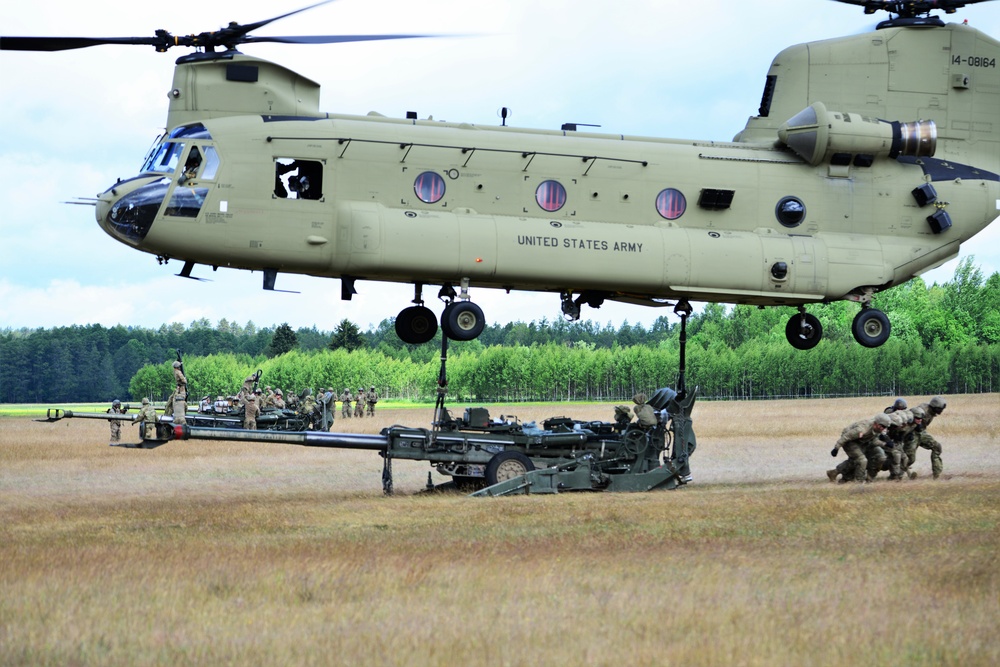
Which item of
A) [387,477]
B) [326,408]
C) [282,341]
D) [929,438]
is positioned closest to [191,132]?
[387,477]

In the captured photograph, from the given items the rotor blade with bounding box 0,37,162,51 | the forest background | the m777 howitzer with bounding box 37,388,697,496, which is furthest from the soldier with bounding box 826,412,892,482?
the forest background

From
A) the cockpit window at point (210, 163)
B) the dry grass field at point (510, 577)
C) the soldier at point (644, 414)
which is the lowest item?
the dry grass field at point (510, 577)

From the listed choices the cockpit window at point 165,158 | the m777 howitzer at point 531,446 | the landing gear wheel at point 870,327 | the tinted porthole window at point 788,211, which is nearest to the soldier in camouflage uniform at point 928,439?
the landing gear wheel at point 870,327

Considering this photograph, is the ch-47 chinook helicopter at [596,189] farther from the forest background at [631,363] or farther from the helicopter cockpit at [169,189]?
the forest background at [631,363]

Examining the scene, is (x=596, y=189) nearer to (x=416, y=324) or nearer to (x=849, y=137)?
(x=416, y=324)

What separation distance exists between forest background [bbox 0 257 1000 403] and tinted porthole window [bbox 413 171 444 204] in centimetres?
5853

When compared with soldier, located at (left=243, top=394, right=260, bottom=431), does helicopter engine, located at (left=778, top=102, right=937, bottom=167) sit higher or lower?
higher

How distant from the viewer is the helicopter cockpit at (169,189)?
16.1 meters

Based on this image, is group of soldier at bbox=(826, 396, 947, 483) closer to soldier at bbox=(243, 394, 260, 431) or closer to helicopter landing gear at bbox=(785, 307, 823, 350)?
helicopter landing gear at bbox=(785, 307, 823, 350)

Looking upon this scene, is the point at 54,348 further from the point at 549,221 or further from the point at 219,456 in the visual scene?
the point at 549,221

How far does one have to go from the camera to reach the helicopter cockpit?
52.7 ft

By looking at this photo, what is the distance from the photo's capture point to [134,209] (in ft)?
52.7

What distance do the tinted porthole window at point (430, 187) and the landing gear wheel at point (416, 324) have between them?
2010 mm

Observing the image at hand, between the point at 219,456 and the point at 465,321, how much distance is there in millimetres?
13098
